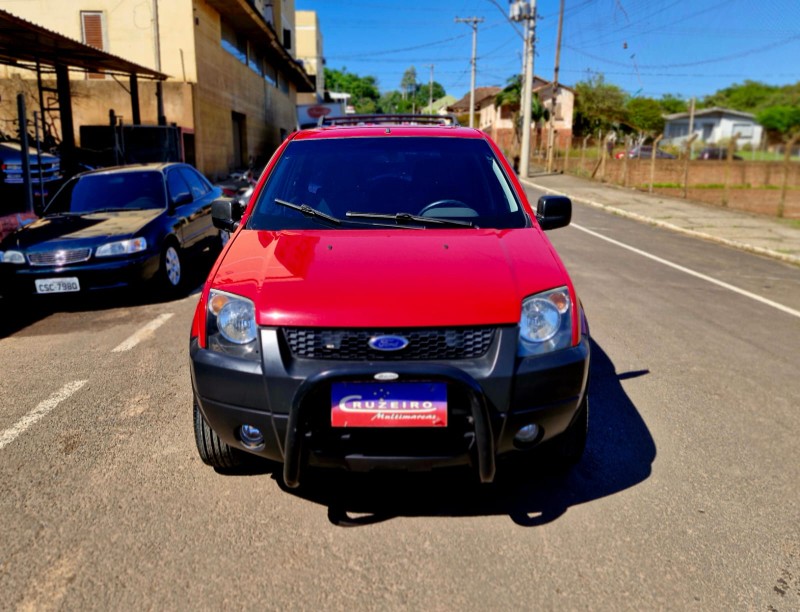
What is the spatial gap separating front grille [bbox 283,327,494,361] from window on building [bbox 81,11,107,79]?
75.6ft

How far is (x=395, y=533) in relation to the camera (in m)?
2.73

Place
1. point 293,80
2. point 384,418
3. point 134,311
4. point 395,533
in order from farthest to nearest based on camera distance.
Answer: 1. point 293,80
2. point 134,311
3. point 395,533
4. point 384,418

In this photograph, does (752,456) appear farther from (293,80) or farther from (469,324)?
(293,80)

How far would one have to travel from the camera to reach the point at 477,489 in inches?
121

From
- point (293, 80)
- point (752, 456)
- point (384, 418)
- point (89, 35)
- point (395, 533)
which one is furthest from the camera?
point (293, 80)

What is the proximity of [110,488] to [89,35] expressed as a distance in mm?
22963

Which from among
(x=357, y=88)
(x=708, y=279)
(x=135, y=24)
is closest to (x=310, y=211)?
(x=708, y=279)

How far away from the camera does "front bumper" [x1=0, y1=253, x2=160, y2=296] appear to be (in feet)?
21.5

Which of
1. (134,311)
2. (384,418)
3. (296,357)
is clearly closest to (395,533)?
(384,418)

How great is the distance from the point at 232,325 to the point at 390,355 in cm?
71

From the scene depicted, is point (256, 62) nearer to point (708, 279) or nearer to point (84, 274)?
point (84, 274)

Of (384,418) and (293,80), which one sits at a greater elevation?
(293,80)

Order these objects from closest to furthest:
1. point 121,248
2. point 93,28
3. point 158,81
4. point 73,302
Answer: point 121,248 → point 73,302 → point 158,81 → point 93,28

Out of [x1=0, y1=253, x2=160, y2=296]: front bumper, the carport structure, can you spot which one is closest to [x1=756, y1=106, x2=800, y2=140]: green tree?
the carport structure
